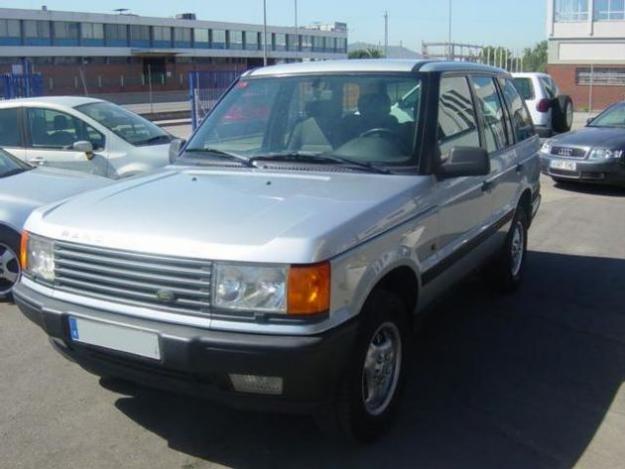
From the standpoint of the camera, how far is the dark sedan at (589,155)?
1116 centimetres

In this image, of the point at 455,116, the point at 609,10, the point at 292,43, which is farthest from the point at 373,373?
the point at 292,43

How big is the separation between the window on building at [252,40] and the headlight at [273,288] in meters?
86.0

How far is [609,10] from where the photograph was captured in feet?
147

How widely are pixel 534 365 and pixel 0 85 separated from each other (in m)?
20.6

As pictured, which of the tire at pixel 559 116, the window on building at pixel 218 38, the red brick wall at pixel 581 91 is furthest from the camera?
the window on building at pixel 218 38

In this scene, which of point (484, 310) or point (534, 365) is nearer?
point (534, 365)

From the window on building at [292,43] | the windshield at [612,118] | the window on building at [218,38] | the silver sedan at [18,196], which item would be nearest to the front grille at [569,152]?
the windshield at [612,118]

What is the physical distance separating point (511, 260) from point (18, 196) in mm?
4057

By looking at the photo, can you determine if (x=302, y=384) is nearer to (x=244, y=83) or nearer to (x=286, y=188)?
(x=286, y=188)

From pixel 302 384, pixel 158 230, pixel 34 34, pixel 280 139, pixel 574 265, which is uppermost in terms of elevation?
pixel 34 34

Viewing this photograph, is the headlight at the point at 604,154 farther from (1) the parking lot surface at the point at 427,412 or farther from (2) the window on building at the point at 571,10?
(2) the window on building at the point at 571,10

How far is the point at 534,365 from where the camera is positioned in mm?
4648

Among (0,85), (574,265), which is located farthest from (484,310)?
(0,85)

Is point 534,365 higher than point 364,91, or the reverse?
point 364,91
